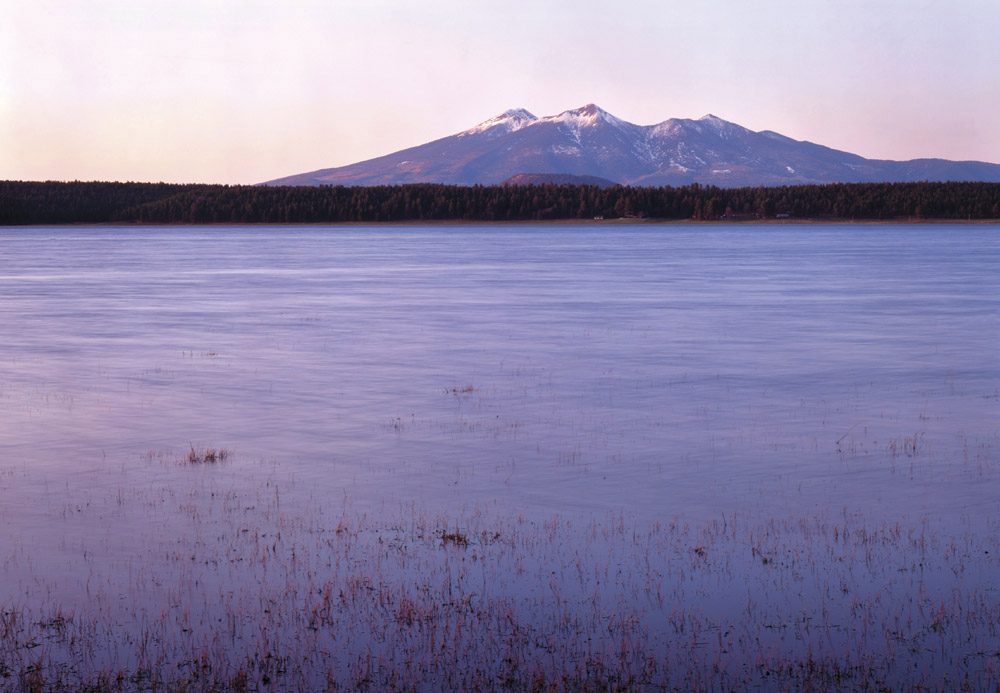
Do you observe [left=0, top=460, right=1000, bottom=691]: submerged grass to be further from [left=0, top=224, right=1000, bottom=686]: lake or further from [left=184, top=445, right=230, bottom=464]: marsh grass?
[left=184, top=445, right=230, bottom=464]: marsh grass

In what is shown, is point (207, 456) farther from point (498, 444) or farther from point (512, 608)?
point (512, 608)

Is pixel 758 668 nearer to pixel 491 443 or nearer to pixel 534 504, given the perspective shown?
pixel 534 504

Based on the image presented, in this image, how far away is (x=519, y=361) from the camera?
1131 inches

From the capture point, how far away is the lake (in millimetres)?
11914

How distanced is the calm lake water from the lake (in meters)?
0.09

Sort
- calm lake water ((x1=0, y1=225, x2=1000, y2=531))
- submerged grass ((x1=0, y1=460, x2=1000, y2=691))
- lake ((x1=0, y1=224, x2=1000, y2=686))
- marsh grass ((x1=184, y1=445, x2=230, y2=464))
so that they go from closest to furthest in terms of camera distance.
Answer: submerged grass ((x1=0, y1=460, x2=1000, y2=691))
lake ((x1=0, y1=224, x2=1000, y2=686))
calm lake water ((x1=0, y1=225, x2=1000, y2=531))
marsh grass ((x1=184, y1=445, x2=230, y2=464))

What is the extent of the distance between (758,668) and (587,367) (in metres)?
18.2

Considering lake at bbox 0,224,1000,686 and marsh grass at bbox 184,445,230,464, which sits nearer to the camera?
lake at bbox 0,224,1000,686

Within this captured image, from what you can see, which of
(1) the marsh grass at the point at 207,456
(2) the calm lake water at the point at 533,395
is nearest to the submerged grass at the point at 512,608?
(2) the calm lake water at the point at 533,395

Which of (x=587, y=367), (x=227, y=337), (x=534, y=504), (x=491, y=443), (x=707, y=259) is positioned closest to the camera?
(x=534, y=504)

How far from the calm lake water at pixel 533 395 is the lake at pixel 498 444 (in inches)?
3.6

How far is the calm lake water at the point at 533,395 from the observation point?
50.7 feet

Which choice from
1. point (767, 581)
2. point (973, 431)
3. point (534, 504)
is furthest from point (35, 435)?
point (973, 431)

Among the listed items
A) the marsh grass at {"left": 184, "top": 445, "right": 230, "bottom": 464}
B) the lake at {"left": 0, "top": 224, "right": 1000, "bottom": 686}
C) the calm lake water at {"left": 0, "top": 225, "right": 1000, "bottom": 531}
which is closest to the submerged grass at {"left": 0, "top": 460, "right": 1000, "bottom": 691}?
the lake at {"left": 0, "top": 224, "right": 1000, "bottom": 686}
